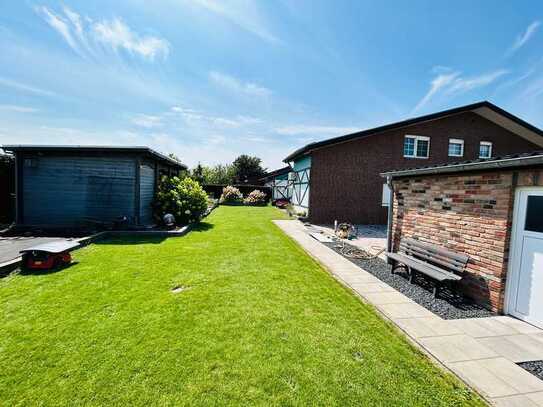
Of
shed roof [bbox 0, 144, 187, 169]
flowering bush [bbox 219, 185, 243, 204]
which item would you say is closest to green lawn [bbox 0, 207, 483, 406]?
shed roof [bbox 0, 144, 187, 169]

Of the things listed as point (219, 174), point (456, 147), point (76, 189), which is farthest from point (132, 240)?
point (219, 174)

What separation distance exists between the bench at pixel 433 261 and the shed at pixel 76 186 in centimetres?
962

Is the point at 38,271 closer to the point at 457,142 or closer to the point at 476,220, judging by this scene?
the point at 476,220

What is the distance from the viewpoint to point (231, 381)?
238 centimetres

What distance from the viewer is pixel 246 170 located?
46781 mm

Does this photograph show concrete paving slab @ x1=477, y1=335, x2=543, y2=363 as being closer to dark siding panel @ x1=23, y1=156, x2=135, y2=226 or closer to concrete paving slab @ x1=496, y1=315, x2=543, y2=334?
concrete paving slab @ x1=496, y1=315, x2=543, y2=334

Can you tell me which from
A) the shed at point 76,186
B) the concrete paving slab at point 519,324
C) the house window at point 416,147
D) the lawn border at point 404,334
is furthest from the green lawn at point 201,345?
the house window at point 416,147

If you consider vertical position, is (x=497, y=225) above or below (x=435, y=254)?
Result: above

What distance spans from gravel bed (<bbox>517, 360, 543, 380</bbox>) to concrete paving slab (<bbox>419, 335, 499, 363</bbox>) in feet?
0.76

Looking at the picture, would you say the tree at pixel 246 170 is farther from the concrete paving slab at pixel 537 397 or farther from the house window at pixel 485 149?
the concrete paving slab at pixel 537 397

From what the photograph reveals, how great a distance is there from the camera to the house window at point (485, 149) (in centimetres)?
1470

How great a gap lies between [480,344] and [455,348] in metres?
0.41

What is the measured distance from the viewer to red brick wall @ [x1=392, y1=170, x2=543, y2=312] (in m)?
3.85

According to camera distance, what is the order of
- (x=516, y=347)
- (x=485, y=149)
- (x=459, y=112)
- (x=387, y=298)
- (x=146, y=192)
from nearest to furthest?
(x=516, y=347), (x=387, y=298), (x=146, y=192), (x=459, y=112), (x=485, y=149)
